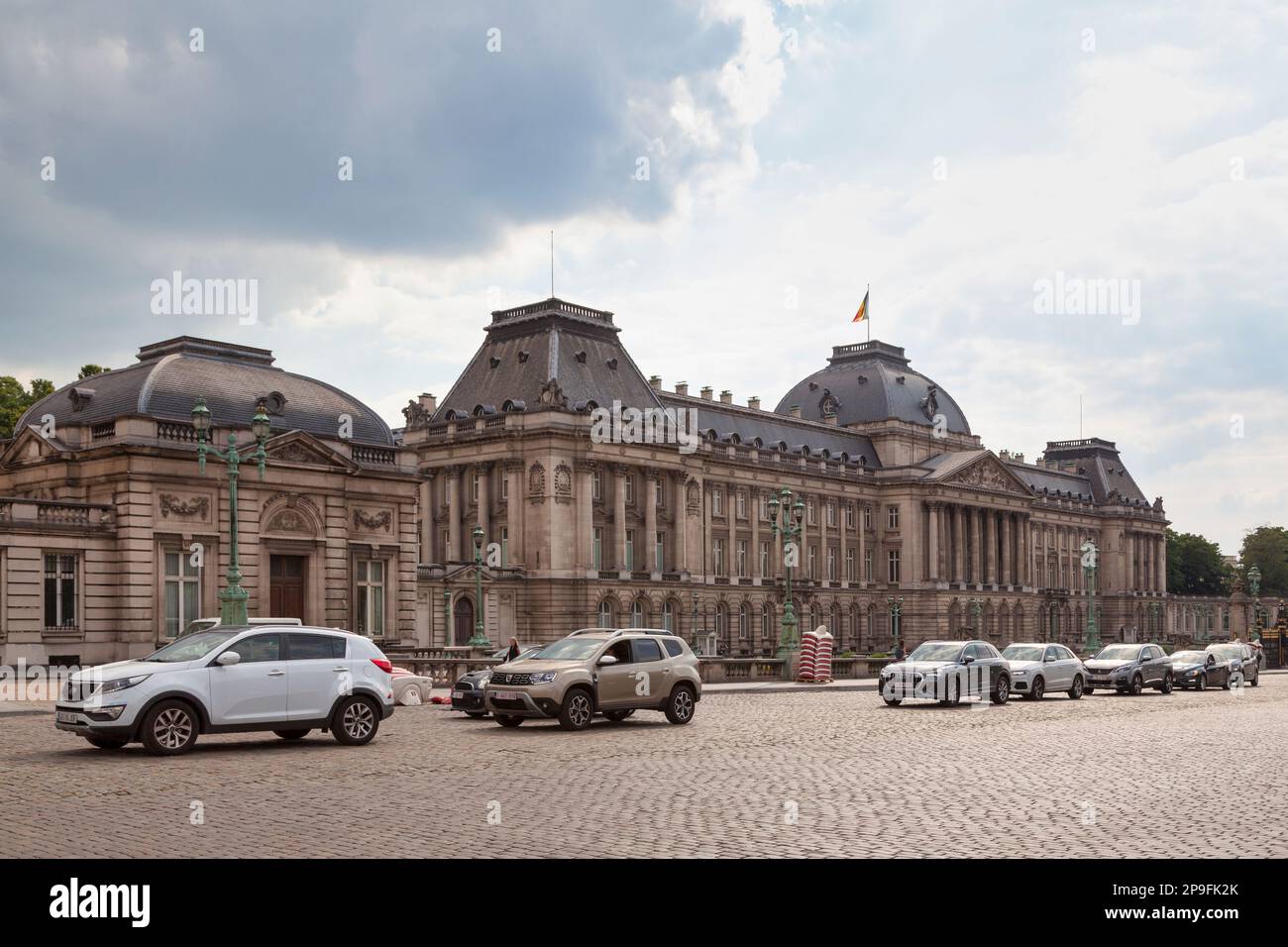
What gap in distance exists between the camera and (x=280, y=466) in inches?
1852

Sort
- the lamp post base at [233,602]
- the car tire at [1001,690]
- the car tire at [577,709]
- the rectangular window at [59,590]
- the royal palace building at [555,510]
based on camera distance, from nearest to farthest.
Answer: the car tire at [577,709], the lamp post base at [233,602], the car tire at [1001,690], the rectangular window at [59,590], the royal palace building at [555,510]

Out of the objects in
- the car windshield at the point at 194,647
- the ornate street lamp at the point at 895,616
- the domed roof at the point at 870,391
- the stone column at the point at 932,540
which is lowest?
the ornate street lamp at the point at 895,616

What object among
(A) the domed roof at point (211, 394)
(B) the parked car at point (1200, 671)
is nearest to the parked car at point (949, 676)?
(B) the parked car at point (1200, 671)

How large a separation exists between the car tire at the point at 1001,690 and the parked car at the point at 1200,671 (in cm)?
1370

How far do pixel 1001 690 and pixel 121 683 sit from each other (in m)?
23.1

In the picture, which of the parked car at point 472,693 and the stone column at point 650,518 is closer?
the parked car at point 472,693

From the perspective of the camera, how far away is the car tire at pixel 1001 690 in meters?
36.5

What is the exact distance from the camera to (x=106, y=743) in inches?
842

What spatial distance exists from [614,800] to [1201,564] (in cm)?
18447

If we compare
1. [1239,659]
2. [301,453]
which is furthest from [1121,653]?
[301,453]

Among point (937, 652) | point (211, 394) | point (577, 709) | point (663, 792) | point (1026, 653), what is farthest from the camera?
point (211, 394)

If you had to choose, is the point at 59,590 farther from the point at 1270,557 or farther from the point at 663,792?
the point at 1270,557

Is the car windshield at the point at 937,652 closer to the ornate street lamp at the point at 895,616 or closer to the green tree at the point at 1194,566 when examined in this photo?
the ornate street lamp at the point at 895,616

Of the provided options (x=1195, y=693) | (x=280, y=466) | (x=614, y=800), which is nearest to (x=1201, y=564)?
(x=1195, y=693)
